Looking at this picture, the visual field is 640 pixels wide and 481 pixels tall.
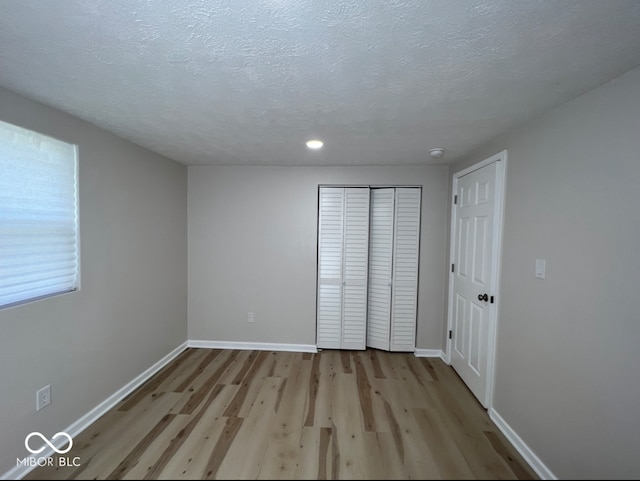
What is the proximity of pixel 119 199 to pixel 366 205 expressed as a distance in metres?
2.36

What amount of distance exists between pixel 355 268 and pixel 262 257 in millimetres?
1119

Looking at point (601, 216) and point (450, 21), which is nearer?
point (450, 21)

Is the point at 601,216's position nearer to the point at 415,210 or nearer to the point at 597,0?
the point at 597,0

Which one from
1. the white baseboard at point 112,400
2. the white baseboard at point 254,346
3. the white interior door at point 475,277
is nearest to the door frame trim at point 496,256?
the white interior door at point 475,277

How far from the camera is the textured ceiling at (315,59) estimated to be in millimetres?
835

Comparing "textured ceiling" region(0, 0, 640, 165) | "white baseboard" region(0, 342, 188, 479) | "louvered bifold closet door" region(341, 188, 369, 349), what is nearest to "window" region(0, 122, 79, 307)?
"textured ceiling" region(0, 0, 640, 165)

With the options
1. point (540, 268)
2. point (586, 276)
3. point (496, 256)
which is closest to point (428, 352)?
point (496, 256)

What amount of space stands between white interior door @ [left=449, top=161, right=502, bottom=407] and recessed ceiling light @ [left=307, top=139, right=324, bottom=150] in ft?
4.34

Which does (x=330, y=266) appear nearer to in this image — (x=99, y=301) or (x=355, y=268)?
(x=355, y=268)

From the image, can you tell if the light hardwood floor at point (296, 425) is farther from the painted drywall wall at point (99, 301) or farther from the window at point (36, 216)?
the window at point (36, 216)

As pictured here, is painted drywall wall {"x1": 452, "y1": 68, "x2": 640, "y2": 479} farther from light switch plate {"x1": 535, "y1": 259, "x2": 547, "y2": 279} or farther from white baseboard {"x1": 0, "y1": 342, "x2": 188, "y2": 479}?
white baseboard {"x1": 0, "y1": 342, "x2": 188, "y2": 479}

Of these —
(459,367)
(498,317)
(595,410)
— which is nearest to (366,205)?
(498,317)

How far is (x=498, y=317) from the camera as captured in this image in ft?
6.30

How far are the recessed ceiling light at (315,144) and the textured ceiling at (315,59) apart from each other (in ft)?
1.09
